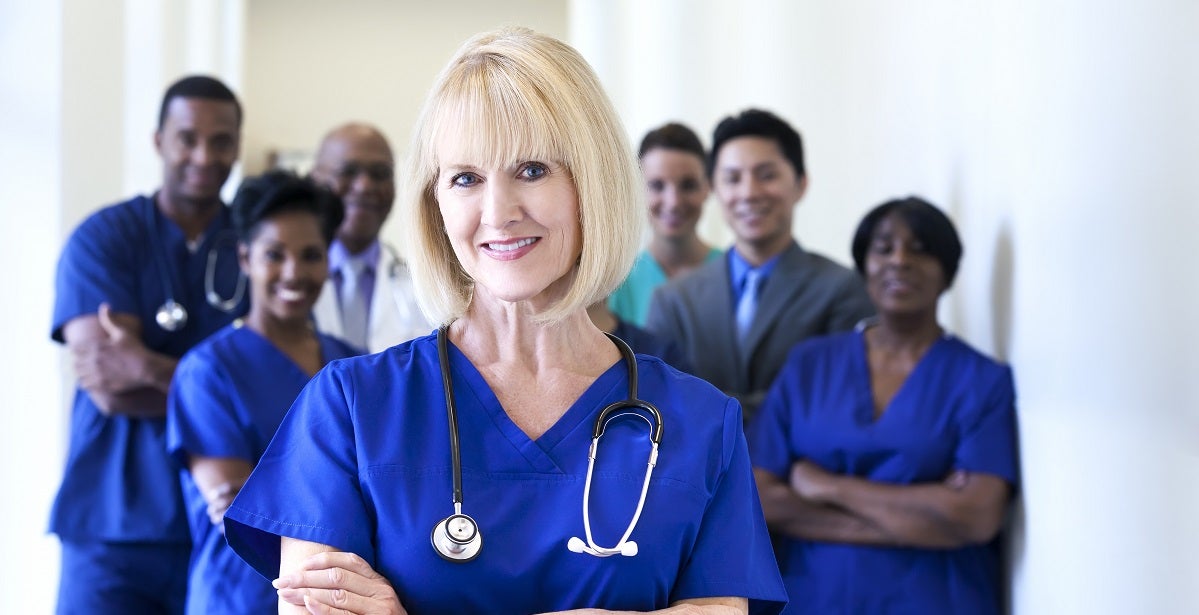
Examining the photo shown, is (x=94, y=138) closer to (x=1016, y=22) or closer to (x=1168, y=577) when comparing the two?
(x=1016, y=22)

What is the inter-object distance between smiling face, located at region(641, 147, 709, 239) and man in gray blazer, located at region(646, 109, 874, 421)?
0.23 m

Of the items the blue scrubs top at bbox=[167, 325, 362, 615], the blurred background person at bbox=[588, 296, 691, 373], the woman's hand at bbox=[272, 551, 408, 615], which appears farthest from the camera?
the blurred background person at bbox=[588, 296, 691, 373]

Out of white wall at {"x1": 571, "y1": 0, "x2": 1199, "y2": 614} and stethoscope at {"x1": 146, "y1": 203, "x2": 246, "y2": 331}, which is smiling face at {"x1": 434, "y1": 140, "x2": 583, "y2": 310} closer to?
white wall at {"x1": 571, "y1": 0, "x2": 1199, "y2": 614}

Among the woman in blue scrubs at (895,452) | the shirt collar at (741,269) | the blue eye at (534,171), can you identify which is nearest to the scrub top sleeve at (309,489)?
the blue eye at (534,171)

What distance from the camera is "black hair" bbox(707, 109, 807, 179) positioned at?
2961 mm

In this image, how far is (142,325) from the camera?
2605 mm

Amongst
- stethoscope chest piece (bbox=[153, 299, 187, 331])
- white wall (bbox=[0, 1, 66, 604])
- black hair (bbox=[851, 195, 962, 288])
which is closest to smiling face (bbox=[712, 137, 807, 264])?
black hair (bbox=[851, 195, 962, 288])

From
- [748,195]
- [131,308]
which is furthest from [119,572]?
[748,195]

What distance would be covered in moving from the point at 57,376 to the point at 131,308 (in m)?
0.55

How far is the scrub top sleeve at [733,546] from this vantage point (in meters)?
1.30

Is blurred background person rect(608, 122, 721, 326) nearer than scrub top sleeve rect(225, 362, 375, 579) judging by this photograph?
No

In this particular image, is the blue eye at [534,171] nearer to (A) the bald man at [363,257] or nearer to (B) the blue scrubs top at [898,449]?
(B) the blue scrubs top at [898,449]

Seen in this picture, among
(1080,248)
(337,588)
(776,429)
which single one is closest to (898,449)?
(776,429)

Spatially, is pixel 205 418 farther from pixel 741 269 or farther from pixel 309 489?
pixel 741 269
